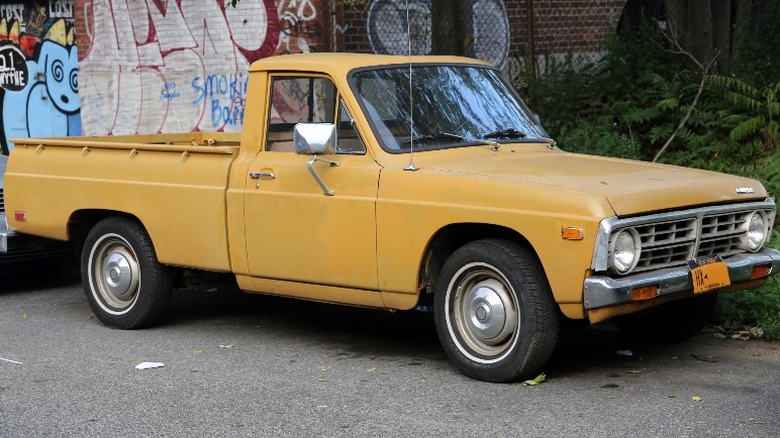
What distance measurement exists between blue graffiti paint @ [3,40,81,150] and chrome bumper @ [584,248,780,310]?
11986 mm

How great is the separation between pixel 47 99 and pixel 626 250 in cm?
1280

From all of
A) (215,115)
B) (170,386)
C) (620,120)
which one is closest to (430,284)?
(170,386)

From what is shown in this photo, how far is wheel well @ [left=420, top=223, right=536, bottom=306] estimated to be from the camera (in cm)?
741

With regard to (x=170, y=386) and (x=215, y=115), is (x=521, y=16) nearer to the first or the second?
(x=215, y=115)

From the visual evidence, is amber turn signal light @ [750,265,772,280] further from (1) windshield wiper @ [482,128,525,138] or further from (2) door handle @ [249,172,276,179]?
(2) door handle @ [249,172,276,179]

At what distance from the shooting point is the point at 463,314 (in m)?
7.35

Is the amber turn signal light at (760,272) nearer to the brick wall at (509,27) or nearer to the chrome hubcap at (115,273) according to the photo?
the chrome hubcap at (115,273)

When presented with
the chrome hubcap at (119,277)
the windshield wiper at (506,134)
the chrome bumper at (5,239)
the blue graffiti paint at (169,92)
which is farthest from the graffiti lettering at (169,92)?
the windshield wiper at (506,134)

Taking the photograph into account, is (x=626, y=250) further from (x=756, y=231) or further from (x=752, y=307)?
(x=752, y=307)

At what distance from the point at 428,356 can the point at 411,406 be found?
1344 mm

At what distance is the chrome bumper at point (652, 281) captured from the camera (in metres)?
6.59

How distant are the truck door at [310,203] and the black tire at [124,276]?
3.56 feet

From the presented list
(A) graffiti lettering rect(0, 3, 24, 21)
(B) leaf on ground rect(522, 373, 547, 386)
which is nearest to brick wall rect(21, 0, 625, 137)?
(A) graffiti lettering rect(0, 3, 24, 21)

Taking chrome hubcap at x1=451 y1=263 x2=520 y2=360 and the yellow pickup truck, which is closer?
the yellow pickup truck
